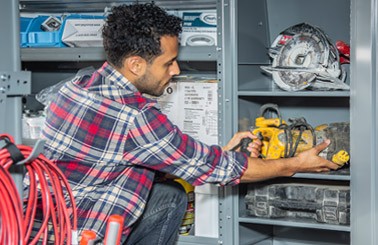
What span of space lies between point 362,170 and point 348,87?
32 centimetres

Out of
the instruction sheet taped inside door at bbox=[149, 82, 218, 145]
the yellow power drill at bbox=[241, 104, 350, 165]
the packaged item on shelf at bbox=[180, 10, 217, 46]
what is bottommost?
the yellow power drill at bbox=[241, 104, 350, 165]

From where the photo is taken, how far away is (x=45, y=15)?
3.24 m

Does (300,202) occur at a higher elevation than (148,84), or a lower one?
lower

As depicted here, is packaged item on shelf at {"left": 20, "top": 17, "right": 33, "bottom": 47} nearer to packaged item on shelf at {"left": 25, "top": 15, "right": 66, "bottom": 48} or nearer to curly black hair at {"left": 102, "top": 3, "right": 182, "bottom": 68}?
packaged item on shelf at {"left": 25, "top": 15, "right": 66, "bottom": 48}

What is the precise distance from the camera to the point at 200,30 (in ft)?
9.23

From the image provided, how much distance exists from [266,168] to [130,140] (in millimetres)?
514

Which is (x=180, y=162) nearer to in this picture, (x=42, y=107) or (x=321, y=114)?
(x=321, y=114)

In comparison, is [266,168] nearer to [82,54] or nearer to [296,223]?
[296,223]

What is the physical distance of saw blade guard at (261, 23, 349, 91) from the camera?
260 centimetres

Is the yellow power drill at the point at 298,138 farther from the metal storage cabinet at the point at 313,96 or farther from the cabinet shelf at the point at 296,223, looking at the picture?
the cabinet shelf at the point at 296,223

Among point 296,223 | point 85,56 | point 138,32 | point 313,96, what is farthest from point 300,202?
point 85,56

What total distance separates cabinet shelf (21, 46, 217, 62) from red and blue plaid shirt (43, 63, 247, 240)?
387 millimetres

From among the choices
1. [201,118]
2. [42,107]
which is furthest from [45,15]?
[201,118]

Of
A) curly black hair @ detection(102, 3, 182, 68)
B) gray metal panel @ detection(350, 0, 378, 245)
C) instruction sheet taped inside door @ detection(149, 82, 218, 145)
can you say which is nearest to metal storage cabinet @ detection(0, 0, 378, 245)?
gray metal panel @ detection(350, 0, 378, 245)
